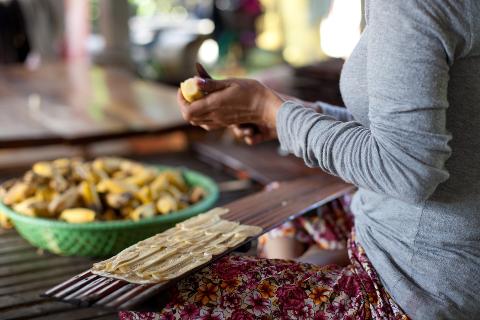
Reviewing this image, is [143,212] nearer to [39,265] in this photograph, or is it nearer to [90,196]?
[90,196]

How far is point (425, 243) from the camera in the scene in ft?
4.34

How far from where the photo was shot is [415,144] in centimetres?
117

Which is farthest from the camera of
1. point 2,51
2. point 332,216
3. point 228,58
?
point 228,58

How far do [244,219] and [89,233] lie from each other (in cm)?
61

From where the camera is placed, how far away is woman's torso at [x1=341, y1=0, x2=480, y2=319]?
1.25 metres

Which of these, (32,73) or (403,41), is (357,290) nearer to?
(403,41)

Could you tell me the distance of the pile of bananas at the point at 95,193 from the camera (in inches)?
86.1

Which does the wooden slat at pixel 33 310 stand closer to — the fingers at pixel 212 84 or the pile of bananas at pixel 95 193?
the pile of bananas at pixel 95 193

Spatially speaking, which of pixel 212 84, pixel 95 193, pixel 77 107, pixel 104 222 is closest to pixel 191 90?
pixel 212 84

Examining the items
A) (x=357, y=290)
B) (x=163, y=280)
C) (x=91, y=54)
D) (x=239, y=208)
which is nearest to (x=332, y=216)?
(x=239, y=208)

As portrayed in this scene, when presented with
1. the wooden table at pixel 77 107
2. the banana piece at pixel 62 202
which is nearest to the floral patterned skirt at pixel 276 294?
the banana piece at pixel 62 202

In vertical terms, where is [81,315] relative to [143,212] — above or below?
below

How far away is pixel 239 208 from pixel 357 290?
0.51m

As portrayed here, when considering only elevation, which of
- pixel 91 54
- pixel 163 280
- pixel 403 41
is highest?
pixel 403 41
